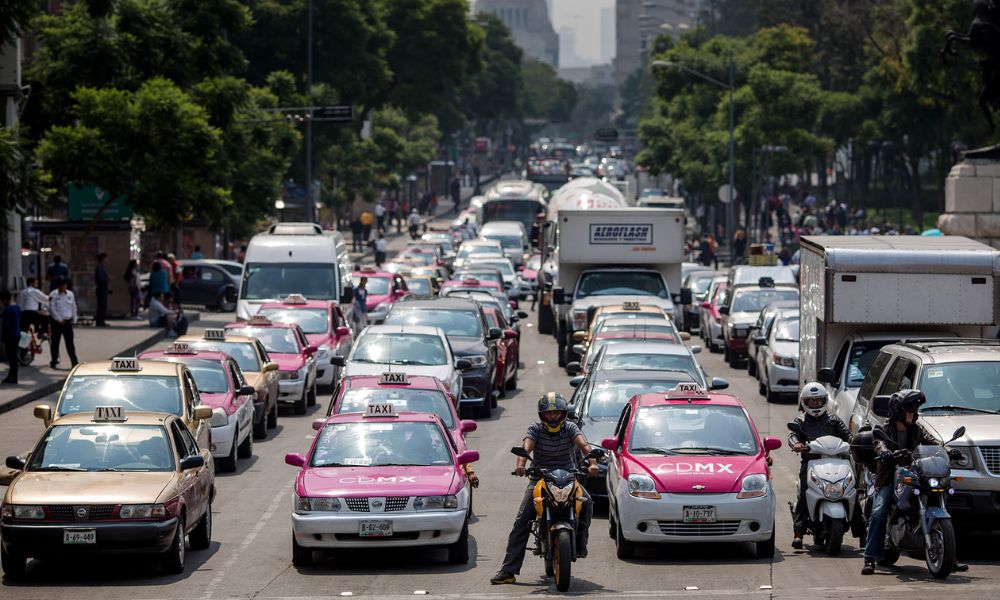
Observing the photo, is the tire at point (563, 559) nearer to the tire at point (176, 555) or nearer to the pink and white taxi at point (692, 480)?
the pink and white taxi at point (692, 480)

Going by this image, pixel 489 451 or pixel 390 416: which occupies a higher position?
pixel 390 416

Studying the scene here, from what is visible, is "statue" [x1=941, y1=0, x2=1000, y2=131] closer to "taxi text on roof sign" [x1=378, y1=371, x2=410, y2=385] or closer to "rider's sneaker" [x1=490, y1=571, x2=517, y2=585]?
"taxi text on roof sign" [x1=378, y1=371, x2=410, y2=385]

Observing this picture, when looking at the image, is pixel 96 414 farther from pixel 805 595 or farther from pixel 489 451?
pixel 489 451

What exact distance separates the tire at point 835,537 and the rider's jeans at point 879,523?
857 mm

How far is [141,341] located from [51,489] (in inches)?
976

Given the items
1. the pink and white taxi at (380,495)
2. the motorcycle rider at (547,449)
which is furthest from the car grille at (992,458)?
the pink and white taxi at (380,495)

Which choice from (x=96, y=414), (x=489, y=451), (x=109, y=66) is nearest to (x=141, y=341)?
(x=109, y=66)

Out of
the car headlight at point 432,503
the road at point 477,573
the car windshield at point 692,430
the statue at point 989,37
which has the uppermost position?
the statue at point 989,37

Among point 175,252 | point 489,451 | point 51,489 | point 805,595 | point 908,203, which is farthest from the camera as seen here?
point 908,203

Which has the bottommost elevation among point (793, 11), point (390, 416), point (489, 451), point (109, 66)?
point (489, 451)

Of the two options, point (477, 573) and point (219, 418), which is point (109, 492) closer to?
point (477, 573)

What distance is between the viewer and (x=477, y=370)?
28.7 metres

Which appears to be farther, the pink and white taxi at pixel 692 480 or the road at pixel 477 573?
the pink and white taxi at pixel 692 480

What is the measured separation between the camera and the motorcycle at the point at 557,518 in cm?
1433
